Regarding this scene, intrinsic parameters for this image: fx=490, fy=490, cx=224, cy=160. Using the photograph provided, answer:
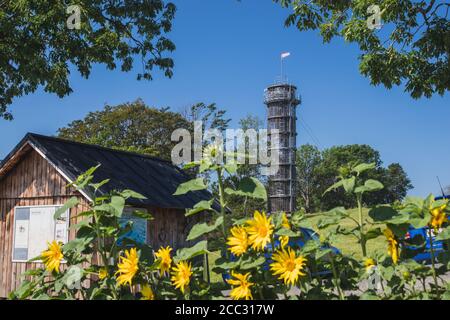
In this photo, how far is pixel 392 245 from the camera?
1.84 m

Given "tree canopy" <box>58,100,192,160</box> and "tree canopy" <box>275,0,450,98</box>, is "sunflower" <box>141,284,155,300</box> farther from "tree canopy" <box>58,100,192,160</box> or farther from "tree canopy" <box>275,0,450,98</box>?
"tree canopy" <box>58,100,192,160</box>

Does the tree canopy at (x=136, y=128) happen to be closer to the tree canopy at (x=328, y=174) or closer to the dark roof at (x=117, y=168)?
the dark roof at (x=117, y=168)

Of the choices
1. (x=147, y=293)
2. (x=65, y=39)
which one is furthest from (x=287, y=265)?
(x=65, y=39)

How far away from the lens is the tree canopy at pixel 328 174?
70.8m

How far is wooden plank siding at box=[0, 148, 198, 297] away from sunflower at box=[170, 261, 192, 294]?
1261 centimetres

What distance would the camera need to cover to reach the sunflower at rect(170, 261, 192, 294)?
182 centimetres

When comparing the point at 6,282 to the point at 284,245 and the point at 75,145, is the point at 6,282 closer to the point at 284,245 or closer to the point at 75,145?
the point at 75,145

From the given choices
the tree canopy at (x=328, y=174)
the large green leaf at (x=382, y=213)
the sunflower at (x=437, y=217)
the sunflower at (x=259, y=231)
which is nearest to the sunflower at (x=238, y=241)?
the sunflower at (x=259, y=231)

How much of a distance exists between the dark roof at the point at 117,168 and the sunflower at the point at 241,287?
10.9m

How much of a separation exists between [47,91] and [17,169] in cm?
283

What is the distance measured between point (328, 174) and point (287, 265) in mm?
71870

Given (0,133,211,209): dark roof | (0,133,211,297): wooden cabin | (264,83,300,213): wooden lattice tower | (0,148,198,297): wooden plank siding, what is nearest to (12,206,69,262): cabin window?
(0,133,211,297): wooden cabin

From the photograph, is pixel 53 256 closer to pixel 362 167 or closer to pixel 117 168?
pixel 362 167
